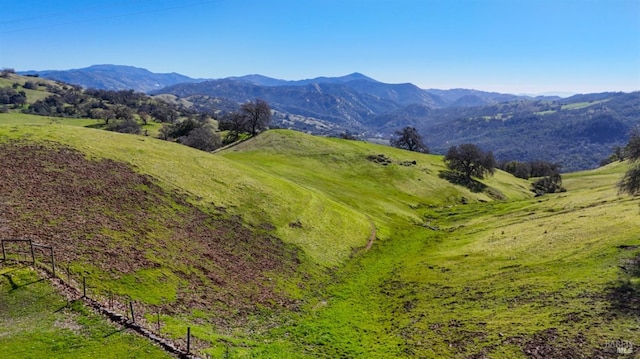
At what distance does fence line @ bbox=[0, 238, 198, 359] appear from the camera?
2606 centimetres

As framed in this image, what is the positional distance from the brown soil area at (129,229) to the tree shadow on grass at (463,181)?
93.4 metres

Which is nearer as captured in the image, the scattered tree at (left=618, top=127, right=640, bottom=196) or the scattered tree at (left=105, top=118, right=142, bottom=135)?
the scattered tree at (left=618, top=127, right=640, bottom=196)

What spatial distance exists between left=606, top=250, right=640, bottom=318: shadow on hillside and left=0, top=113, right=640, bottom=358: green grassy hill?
0.18 meters

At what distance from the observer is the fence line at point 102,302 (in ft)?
85.5

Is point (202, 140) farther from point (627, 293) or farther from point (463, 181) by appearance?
point (627, 293)

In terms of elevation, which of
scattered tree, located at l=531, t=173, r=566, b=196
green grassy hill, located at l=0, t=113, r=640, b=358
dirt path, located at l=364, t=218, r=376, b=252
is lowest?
scattered tree, located at l=531, t=173, r=566, b=196

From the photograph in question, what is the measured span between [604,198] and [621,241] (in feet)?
126

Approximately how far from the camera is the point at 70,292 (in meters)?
29.3

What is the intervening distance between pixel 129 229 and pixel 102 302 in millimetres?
13683

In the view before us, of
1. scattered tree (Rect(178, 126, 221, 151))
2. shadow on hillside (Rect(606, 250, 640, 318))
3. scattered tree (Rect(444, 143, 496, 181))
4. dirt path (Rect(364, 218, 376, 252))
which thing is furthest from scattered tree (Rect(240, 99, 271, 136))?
shadow on hillside (Rect(606, 250, 640, 318))

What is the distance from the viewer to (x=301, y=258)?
2041 inches

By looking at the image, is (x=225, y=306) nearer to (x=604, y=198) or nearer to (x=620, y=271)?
(x=620, y=271)

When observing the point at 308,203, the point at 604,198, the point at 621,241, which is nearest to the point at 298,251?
the point at 308,203

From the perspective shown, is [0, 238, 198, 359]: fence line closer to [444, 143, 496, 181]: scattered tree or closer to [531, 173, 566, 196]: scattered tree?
[444, 143, 496, 181]: scattered tree
